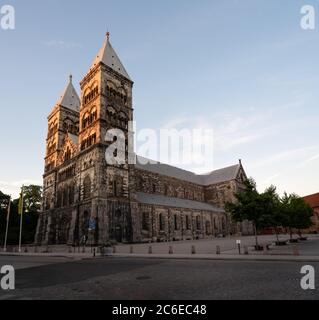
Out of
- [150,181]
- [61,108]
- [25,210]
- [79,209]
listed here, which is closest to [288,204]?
[150,181]

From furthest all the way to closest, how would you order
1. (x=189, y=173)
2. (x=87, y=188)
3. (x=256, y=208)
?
1. (x=189, y=173)
2. (x=87, y=188)
3. (x=256, y=208)

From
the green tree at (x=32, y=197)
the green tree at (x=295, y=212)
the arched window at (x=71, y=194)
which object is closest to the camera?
the green tree at (x=295, y=212)

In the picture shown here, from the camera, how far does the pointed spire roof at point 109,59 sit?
43.1m

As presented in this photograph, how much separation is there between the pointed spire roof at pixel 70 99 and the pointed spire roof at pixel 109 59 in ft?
43.8

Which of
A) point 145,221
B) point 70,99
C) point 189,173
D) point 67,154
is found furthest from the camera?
point 189,173

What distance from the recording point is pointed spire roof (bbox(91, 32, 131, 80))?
141ft

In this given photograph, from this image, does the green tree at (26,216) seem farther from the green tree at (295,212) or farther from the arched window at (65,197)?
the green tree at (295,212)

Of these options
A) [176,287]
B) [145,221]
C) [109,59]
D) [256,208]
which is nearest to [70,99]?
[109,59]

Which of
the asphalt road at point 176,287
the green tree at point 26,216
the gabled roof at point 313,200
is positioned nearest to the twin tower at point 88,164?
the green tree at point 26,216

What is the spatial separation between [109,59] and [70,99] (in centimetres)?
1630

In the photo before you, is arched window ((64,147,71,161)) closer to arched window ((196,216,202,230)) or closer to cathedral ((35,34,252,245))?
cathedral ((35,34,252,245))

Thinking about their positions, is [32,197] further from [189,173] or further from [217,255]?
[217,255]

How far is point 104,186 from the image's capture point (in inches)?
1415

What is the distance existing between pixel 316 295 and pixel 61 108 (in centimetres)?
5385
